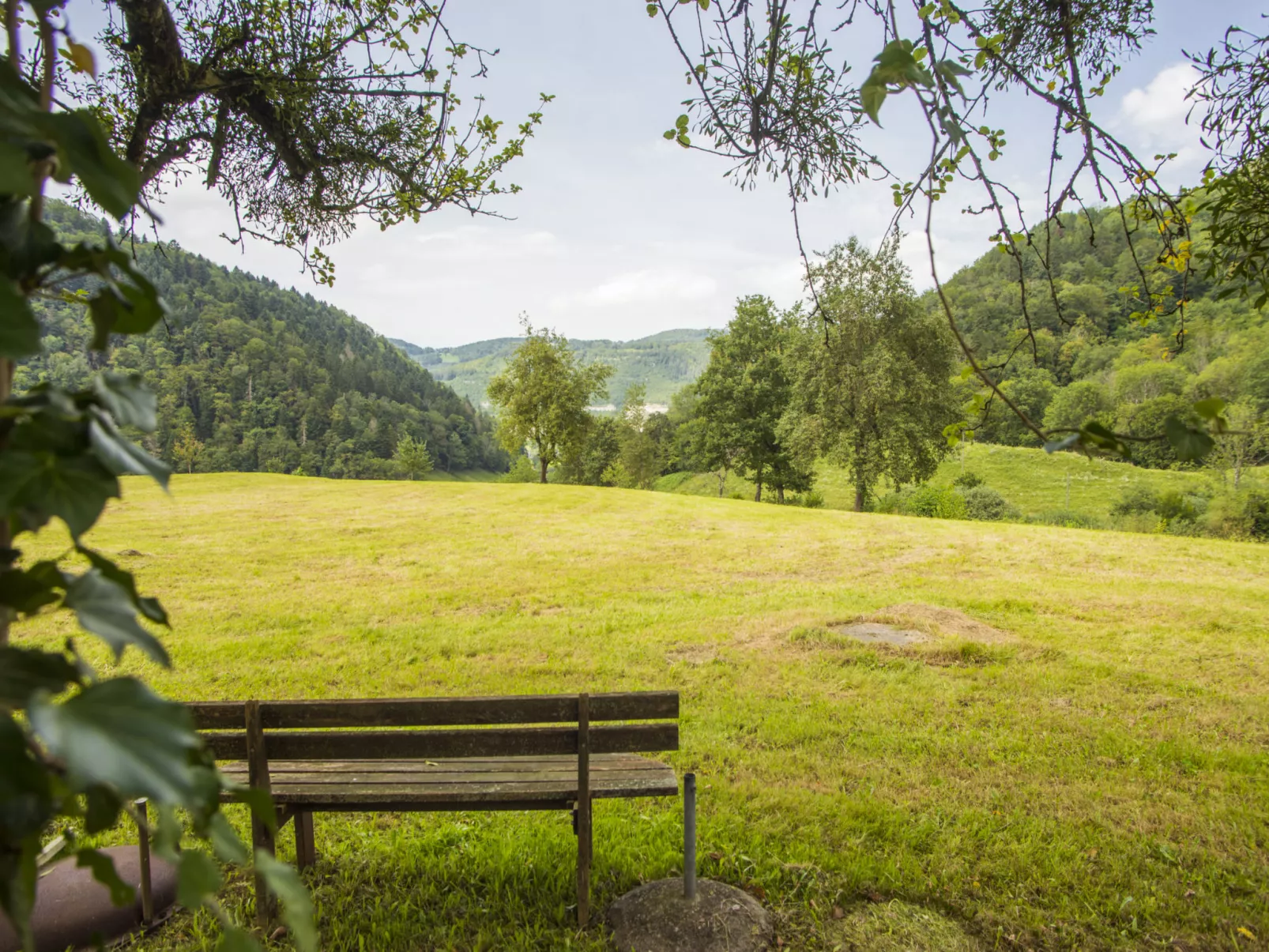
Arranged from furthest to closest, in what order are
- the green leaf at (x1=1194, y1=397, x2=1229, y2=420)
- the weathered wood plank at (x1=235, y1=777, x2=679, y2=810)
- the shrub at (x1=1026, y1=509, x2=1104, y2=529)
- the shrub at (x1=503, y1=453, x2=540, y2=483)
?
1. the shrub at (x1=503, y1=453, x2=540, y2=483)
2. the shrub at (x1=1026, y1=509, x2=1104, y2=529)
3. the weathered wood plank at (x1=235, y1=777, x2=679, y2=810)
4. the green leaf at (x1=1194, y1=397, x2=1229, y2=420)

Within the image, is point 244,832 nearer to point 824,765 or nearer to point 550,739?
point 550,739

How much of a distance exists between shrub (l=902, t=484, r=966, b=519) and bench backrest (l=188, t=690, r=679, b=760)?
90.0 ft

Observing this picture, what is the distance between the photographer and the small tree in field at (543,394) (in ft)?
126

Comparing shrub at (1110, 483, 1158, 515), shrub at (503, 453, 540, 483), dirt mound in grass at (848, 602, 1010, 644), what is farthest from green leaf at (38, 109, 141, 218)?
shrub at (503, 453, 540, 483)

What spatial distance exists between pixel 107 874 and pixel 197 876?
0.18 m

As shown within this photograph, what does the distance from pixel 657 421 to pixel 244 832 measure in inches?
2279

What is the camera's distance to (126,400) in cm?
48

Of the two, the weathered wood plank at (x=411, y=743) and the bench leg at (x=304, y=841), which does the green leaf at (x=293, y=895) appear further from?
the bench leg at (x=304, y=841)

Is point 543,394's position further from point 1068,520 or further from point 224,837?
point 224,837

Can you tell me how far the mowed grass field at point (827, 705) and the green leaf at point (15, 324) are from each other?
0.44 ft

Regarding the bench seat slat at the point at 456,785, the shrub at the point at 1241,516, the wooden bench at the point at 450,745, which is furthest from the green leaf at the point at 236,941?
the shrub at the point at 1241,516

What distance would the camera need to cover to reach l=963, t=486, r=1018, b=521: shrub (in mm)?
30547

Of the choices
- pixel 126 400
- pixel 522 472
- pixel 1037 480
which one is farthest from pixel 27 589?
pixel 522 472

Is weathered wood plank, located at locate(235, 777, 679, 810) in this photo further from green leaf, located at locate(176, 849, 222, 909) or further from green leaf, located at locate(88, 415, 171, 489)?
green leaf, located at locate(88, 415, 171, 489)
